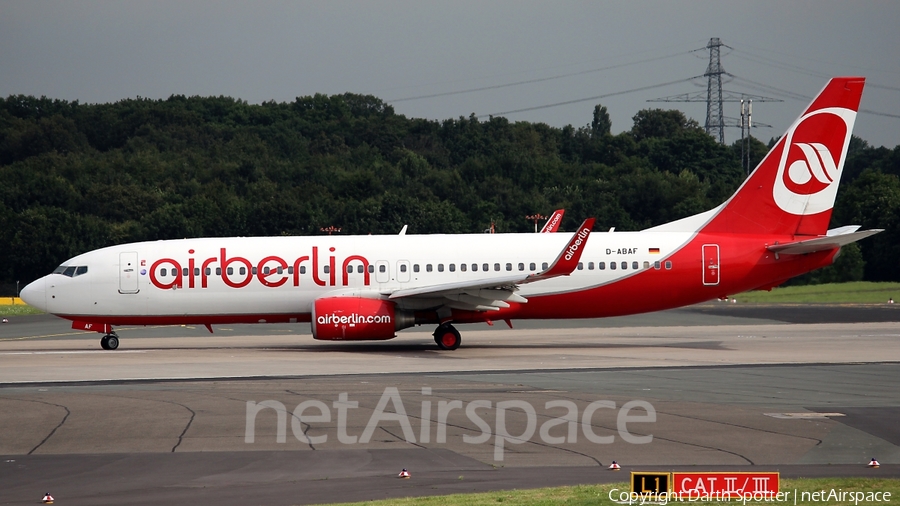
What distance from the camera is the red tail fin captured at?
29047 millimetres

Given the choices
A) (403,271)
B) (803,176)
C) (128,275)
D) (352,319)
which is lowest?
(352,319)

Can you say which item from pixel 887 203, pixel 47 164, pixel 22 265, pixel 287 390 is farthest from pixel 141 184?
pixel 287 390

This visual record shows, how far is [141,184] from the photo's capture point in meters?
91.0

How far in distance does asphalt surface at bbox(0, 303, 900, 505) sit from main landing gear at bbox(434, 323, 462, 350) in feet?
1.30

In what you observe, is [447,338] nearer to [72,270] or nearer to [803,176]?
[803,176]

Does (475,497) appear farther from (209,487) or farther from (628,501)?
(209,487)

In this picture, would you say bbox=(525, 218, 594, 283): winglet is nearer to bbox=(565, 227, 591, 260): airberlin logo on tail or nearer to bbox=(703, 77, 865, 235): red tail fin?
bbox=(565, 227, 591, 260): airberlin logo on tail

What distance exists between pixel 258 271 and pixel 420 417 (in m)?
14.6

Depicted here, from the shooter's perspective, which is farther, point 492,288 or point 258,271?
point 258,271

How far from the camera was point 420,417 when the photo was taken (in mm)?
15719

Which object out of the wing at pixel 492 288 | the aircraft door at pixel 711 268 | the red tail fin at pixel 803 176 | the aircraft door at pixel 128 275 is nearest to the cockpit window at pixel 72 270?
the aircraft door at pixel 128 275

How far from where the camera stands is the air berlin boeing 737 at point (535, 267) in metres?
29.1

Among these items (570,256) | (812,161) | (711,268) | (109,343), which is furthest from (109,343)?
(812,161)

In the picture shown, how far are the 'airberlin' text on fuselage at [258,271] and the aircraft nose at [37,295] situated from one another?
3.42 meters
